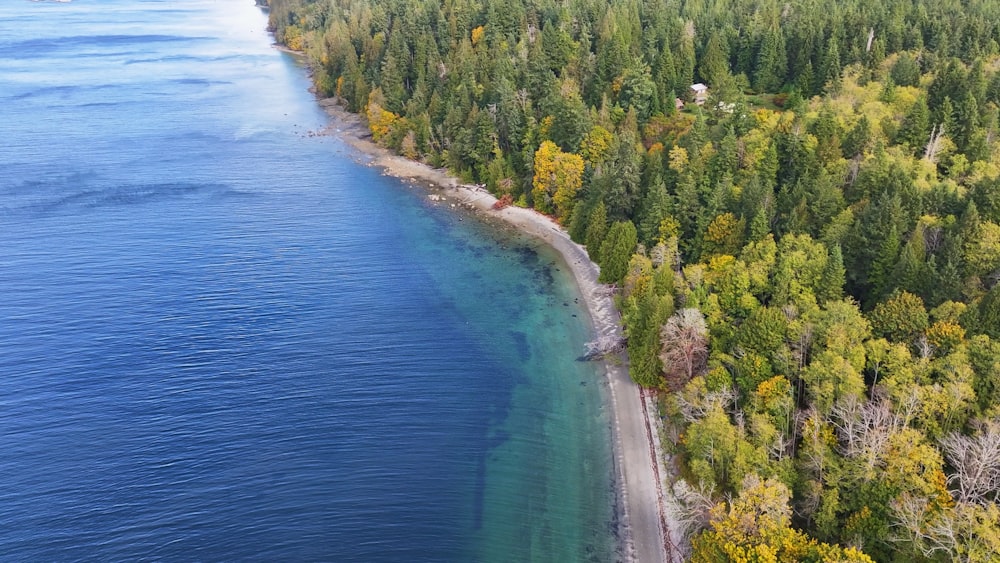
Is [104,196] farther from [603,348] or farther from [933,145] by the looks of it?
[933,145]

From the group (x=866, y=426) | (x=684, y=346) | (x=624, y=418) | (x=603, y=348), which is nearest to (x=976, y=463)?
(x=866, y=426)

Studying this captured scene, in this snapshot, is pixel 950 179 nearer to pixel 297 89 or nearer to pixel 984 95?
pixel 984 95

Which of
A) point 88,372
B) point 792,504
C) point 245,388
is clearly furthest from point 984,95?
point 88,372

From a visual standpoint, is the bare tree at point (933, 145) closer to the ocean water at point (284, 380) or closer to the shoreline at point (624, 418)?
the shoreline at point (624, 418)

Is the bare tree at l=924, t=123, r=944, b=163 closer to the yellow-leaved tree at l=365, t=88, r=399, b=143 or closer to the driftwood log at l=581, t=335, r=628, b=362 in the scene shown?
the driftwood log at l=581, t=335, r=628, b=362

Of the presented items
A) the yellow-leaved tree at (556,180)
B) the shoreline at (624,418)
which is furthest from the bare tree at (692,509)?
the yellow-leaved tree at (556,180)
